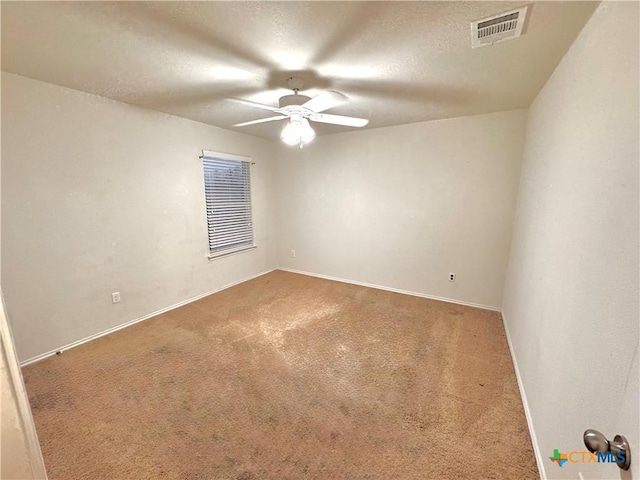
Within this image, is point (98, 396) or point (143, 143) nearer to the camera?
point (98, 396)

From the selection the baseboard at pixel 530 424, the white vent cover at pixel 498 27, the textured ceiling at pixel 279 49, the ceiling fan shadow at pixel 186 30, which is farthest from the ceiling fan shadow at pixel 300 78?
the baseboard at pixel 530 424

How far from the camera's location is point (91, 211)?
2553mm

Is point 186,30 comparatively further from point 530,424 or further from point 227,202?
point 530,424

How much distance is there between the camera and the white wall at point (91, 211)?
7.07ft

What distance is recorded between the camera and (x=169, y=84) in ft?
7.28

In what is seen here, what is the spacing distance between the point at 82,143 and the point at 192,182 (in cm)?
112

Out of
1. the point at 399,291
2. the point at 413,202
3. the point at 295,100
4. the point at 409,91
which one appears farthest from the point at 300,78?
the point at 399,291

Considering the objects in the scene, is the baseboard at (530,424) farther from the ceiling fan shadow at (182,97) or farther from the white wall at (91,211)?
the white wall at (91,211)

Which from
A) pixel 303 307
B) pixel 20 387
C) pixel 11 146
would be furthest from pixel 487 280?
pixel 11 146

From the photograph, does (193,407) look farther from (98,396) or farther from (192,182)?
(192,182)

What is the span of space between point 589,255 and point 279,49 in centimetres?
192

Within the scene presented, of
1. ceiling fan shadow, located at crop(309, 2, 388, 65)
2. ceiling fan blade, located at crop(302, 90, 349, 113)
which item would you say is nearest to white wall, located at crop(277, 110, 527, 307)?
ceiling fan blade, located at crop(302, 90, 349, 113)

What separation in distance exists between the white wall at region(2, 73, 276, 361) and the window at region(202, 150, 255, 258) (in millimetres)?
146

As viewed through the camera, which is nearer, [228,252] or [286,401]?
[286,401]
